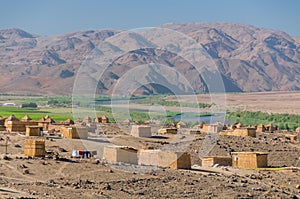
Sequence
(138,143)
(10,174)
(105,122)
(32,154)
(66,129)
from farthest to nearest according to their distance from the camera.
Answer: (105,122), (138,143), (66,129), (32,154), (10,174)

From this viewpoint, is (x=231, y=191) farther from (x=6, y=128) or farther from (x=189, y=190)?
(x=6, y=128)

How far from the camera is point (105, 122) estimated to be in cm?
5388

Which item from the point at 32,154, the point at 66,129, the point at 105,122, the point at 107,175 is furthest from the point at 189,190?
the point at 105,122

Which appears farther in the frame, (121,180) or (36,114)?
(36,114)

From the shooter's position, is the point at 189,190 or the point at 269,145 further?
the point at 269,145

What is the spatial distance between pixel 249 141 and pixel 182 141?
14.0ft

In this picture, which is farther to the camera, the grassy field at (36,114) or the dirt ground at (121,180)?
the grassy field at (36,114)

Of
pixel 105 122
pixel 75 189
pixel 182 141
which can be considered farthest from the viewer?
pixel 105 122

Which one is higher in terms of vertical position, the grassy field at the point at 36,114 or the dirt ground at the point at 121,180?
the grassy field at the point at 36,114

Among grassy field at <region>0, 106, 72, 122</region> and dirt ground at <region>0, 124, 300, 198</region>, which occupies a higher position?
grassy field at <region>0, 106, 72, 122</region>

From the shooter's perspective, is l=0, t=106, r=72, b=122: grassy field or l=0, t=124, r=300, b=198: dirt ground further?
l=0, t=106, r=72, b=122: grassy field

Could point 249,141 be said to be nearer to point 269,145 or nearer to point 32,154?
point 269,145

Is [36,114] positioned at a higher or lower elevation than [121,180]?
higher

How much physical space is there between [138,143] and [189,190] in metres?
15.4
